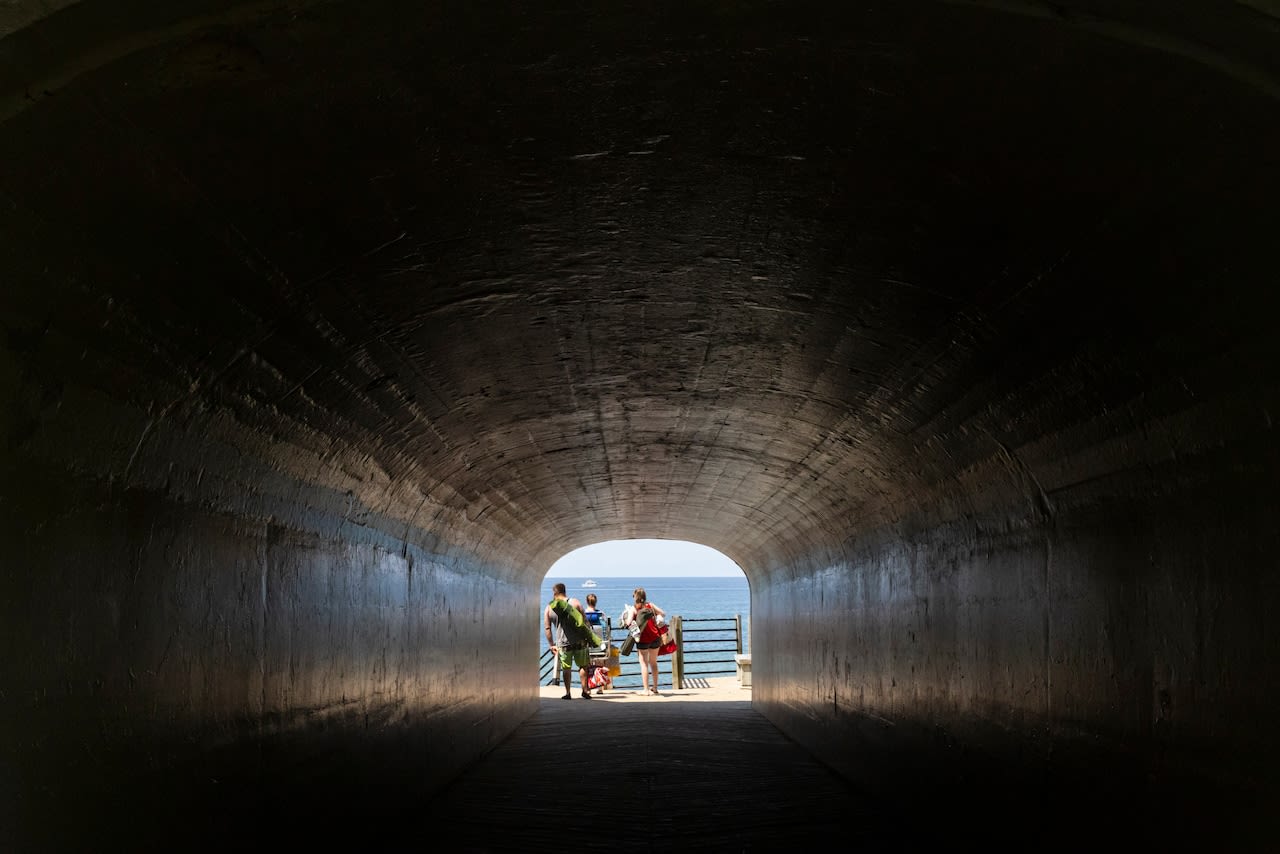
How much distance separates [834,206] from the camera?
4.42 metres

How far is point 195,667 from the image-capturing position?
493 centimetres

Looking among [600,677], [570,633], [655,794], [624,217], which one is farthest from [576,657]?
[624,217]

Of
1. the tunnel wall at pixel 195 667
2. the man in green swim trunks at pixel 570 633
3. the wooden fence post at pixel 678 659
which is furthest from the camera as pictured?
the wooden fence post at pixel 678 659

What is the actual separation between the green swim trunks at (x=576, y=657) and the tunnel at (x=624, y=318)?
479 inches

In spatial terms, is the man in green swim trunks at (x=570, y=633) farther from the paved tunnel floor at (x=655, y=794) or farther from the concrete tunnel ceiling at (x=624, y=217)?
the concrete tunnel ceiling at (x=624, y=217)

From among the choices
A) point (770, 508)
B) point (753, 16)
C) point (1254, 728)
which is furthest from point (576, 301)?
point (770, 508)

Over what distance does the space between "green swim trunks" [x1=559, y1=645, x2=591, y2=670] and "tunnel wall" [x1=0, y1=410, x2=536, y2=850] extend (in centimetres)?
1052

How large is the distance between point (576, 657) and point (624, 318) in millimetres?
14589

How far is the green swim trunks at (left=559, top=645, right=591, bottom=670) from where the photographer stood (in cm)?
2000

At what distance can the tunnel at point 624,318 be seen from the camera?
3086 millimetres

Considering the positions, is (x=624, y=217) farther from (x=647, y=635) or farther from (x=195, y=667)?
(x=647, y=635)

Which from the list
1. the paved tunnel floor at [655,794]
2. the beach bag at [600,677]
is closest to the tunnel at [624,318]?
the paved tunnel floor at [655,794]

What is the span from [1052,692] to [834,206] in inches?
112

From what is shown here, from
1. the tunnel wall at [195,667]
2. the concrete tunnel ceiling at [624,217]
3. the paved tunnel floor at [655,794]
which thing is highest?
the concrete tunnel ceiling at [624,217]
